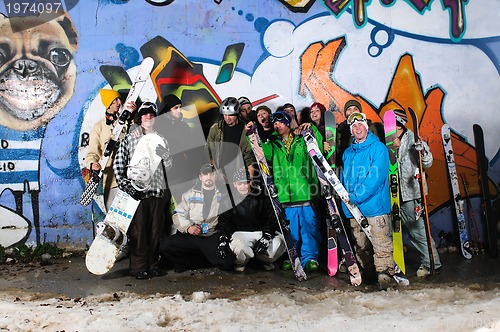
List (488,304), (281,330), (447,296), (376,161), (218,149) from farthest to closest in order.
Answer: (218,149) → (376,161) → (447,296) → (488,304) → (281,330)

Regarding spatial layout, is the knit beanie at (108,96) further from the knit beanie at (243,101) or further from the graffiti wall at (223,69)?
the knit beanie at (243,101)

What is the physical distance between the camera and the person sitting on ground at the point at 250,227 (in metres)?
6.16

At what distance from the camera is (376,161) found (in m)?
5.67

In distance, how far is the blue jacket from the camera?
223 inches

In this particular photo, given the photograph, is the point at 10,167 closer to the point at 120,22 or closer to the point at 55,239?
the point at 55,239

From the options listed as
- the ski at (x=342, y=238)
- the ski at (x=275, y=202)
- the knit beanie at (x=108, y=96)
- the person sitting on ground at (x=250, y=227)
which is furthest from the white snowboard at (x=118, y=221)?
the ski at (x=342, y=238)

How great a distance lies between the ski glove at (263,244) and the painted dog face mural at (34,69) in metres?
3.31

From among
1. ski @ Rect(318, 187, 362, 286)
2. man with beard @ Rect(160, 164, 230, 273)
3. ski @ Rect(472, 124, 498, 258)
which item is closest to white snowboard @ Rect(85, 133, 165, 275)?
man with beard @ Rect(160, 164, 230, 273)

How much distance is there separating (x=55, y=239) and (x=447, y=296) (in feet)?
16.3

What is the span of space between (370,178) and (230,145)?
1.85 m

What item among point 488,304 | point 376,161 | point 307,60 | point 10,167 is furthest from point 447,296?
point 10,167

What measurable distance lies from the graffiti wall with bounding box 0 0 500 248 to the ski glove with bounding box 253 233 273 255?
2039 millimetres

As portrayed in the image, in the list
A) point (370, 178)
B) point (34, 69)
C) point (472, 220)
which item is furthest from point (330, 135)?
point (34, 69)

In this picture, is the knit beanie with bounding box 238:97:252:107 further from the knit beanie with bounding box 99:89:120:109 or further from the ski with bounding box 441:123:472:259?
the ski with bounding box 441:123:472:259
